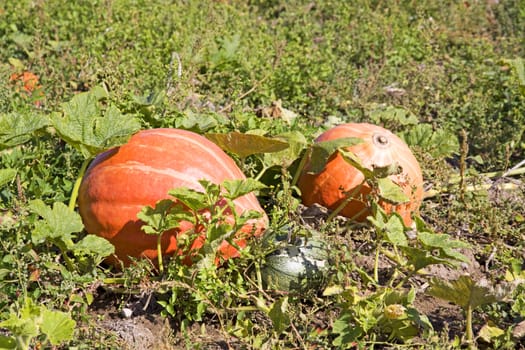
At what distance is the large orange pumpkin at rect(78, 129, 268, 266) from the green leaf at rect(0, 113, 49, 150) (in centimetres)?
35

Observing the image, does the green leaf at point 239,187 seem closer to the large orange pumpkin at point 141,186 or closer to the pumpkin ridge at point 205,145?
the large orange pumpkin at point 141,186

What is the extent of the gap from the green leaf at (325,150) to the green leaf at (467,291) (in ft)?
3.13

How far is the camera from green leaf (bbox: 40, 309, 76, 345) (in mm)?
2957

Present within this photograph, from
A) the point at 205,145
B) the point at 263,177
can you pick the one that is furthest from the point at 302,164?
the point at 205,145

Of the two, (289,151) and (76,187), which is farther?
(289,151)

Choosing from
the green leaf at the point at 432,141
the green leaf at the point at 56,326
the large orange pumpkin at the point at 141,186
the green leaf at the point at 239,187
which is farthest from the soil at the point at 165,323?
the green leaf at the point at 432,141

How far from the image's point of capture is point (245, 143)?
409 cm

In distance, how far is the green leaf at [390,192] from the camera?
3.94m

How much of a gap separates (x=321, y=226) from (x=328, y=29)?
4277 millimetres

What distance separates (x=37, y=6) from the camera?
7.04 metres

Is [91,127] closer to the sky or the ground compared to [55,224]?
closer to the sky

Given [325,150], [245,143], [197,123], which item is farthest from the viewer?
[197,123]

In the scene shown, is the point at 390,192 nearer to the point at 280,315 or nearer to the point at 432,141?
the point at 280,315

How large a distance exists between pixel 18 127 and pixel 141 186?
680 mm
